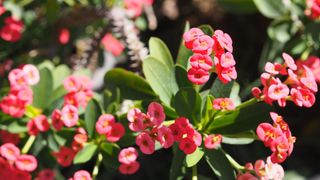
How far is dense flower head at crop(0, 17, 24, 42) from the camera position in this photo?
166 cm

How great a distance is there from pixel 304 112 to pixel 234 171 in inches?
48.9

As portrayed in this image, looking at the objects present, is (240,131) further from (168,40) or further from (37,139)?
(168,40)

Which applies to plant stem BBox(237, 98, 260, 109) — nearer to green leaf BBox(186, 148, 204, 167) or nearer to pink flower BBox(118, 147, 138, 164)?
green leaf BBox(186, 148, 204, 167)

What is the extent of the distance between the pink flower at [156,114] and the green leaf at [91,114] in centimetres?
29

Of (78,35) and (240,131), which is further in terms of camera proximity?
(78,35)

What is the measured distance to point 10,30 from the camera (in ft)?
5.49

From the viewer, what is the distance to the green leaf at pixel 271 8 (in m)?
1.69

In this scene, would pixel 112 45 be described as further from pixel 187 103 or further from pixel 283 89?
pixel 283 89

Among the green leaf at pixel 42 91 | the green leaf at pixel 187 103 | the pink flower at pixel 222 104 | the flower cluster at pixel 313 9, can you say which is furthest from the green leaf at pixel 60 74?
the flower cluster at pixel 313 9

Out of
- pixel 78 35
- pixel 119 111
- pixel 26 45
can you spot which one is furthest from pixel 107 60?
pixel 119 111

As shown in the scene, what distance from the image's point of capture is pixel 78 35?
6.73 ft

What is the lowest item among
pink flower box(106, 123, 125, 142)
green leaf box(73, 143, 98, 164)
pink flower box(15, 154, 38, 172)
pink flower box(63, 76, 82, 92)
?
green leaf box(73, 143, 98, 164)

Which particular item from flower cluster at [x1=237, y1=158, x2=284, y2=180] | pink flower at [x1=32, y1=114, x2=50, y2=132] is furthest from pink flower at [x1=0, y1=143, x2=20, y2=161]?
flower cluster at [x1=237, y1=158, x2=284, y2=180]

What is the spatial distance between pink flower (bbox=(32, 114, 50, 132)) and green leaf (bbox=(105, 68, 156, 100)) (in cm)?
20
